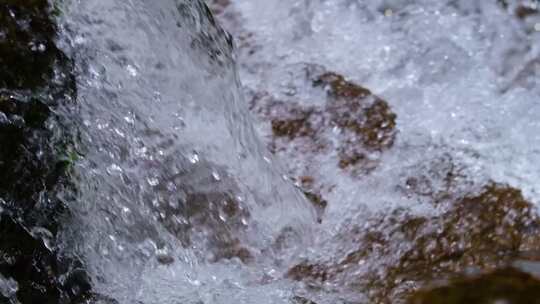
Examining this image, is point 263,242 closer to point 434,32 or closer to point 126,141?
point 126,141

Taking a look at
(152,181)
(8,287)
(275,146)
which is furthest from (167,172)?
(8,287)

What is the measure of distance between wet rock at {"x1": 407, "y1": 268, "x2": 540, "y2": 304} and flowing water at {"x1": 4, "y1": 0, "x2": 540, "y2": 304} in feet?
0.24

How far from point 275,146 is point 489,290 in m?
0.92

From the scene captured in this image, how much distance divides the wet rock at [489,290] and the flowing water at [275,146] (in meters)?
0.07

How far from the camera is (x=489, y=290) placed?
2.03m

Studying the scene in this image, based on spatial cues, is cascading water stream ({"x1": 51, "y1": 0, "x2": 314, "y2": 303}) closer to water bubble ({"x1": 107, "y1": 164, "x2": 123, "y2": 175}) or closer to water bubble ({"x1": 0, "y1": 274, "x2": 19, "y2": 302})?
water bubble ({"x1": 107, "y1": 164, "x2": 123, "y2": 175})

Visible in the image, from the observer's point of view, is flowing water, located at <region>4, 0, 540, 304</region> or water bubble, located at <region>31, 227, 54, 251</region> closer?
water bubble, located at <region>31, 227, 54, 251</region>

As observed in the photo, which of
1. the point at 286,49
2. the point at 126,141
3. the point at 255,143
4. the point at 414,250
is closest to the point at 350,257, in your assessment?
the point at 414,250

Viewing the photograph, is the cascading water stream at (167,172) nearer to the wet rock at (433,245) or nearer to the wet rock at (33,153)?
the wet rock at (33,153)

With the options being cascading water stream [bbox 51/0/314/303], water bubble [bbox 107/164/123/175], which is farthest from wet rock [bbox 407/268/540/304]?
water bubble [bbox 107/164/123/175]

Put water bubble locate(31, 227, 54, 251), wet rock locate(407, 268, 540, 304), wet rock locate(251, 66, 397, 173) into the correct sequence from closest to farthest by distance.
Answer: wet rock locate(407, 268, 540, 304) → water bubble locate(31, 227, 54, 251) → wet rock locate(251, 66, 397, 173)

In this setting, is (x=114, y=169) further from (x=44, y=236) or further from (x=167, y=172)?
(x=44, y=236)

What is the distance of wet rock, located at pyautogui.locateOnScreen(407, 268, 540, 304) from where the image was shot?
197 cm

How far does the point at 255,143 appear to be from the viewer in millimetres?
2592
